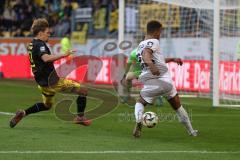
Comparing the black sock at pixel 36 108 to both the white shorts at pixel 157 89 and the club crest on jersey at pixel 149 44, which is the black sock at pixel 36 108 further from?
the club crest on jersey at pixel 149 44

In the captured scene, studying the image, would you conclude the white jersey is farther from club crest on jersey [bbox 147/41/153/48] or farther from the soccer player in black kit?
the soccer player in black kit

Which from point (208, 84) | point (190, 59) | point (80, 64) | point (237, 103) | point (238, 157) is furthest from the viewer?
point (80, 64)

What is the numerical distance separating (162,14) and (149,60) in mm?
12932

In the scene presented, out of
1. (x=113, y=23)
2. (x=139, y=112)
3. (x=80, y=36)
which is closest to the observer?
(x=139, y=112)

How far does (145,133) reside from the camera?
13.0 metres

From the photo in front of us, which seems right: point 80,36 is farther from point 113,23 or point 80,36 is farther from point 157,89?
point 157,89

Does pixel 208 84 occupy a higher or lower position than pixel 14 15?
lower

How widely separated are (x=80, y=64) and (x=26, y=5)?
1123 cm

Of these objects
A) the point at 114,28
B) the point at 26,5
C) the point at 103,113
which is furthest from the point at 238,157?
the point at 26,5

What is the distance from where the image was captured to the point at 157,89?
12.2 meters

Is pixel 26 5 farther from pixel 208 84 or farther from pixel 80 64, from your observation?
pixel 208 84

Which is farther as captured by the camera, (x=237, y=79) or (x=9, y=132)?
(x=237, y=79)

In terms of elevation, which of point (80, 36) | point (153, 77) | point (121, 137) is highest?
point (80, 36)

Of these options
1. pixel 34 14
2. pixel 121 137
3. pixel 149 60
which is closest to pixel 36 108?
pixel 121 137
